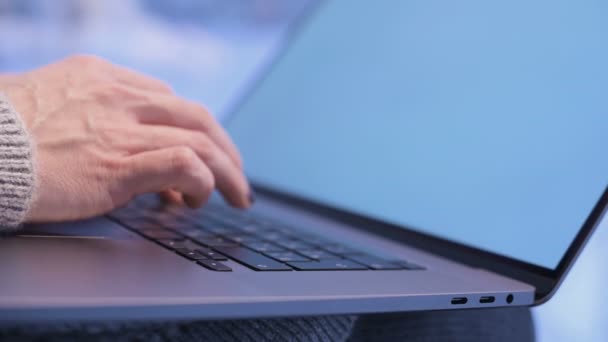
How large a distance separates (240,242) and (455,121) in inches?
9.6

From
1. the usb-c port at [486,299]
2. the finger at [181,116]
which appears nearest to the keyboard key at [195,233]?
the finger at [181,116]

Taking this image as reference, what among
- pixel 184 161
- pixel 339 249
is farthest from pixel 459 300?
pixel 184 161

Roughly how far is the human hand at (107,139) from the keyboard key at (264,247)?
8 cm

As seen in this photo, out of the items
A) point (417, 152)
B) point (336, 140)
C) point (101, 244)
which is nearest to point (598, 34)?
point (417, 152)

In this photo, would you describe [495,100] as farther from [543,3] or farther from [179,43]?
[179,43]

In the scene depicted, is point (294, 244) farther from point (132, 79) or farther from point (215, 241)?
point (132, 79)

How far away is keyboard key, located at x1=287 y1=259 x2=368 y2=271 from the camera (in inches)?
17.6

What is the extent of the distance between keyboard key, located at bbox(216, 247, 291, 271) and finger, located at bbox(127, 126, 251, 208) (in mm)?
131

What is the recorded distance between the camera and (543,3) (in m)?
0.61

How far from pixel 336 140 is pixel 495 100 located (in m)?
0.20

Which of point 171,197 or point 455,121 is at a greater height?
point 455,121


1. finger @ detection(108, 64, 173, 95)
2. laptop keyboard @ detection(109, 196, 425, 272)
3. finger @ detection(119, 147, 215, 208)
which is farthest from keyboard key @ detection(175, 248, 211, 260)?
finger @ detection(108, 64, 173, 95)

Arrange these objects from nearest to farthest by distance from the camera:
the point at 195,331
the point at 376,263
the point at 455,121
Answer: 1. the point at 195,331
2. the point at 376,263
3. the point at 455,121

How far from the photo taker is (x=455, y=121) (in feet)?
2.08
